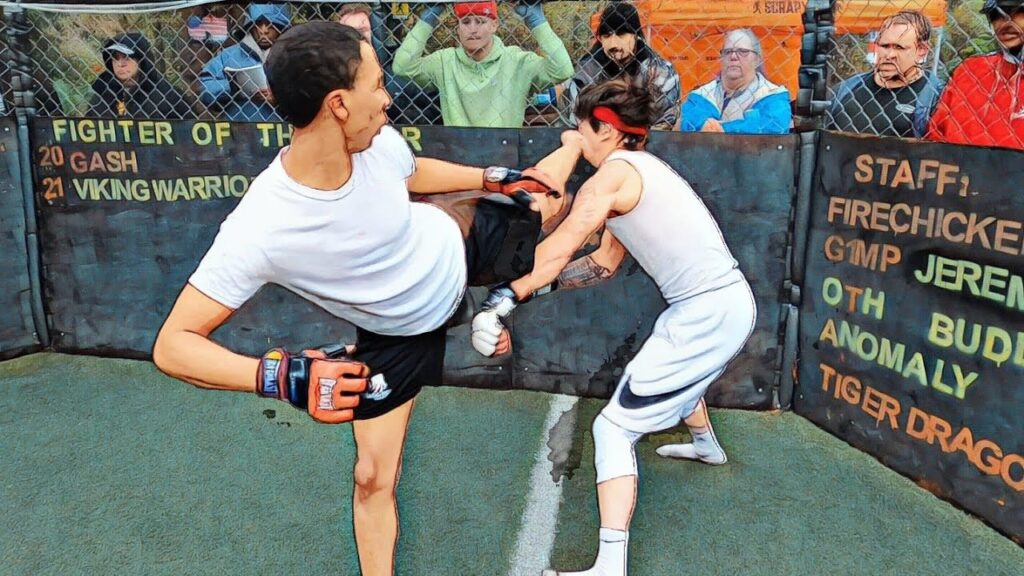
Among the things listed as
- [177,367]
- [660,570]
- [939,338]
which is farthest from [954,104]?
[177,367]

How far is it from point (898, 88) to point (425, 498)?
2.82 meters

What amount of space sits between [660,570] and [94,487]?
2426mm

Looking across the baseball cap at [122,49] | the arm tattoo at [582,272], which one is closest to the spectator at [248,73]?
the baseball cap at [122,49]

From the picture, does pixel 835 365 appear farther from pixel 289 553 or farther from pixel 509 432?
pixel 289 553

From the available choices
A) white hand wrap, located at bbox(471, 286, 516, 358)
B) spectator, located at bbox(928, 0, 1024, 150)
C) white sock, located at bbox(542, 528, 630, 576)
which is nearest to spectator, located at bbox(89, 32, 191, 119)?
white hand wrap, located at bbox(471, 286, 516, 358)

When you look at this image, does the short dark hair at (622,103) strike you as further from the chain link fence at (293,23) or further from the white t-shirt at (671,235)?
the chain link fence at (293,23)

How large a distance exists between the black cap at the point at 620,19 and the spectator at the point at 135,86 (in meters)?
2.47

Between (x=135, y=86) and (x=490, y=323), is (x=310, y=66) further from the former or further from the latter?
(x=135, y=86)

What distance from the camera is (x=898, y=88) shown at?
3.64 metres

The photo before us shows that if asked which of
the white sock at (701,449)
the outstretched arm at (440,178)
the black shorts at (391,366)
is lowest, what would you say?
the white sock at (701,449)

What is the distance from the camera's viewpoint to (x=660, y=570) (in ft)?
9.33

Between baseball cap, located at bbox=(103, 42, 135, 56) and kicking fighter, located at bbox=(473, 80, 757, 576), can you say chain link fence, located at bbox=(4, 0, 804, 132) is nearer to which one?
baseball cap, located at bbox=(103, 42, 135, 56)

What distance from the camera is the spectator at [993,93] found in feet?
10.3

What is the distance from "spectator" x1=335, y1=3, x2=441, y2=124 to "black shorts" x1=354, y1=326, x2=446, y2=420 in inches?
80.4
